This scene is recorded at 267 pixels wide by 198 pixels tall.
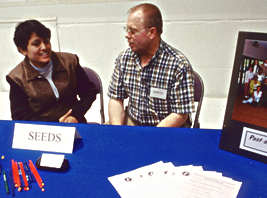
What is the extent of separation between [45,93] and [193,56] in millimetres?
1866

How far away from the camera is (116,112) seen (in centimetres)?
172

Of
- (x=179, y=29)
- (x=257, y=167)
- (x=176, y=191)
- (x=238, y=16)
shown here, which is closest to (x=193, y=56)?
(x=179, y=29)

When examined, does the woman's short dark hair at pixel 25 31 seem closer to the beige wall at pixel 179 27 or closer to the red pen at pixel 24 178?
the red pen at pixel 24 178

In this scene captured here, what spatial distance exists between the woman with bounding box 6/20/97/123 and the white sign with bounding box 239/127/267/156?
102 centimetres

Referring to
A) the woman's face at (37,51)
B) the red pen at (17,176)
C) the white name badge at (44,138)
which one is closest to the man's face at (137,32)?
the woman's face at (37,51)

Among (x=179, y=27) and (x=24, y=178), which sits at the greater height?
(x=179, y=27)

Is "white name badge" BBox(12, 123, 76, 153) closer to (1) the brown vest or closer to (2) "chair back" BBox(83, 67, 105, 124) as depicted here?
(1) the brown vest

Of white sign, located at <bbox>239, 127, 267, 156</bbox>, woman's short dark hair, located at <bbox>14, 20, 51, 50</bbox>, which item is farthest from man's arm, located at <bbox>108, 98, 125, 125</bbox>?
white sign, located at <bbox>239, 127, 267, 156</bbox>

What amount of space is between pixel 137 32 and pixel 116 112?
546 mm

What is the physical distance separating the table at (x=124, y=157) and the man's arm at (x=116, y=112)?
0.47 metres

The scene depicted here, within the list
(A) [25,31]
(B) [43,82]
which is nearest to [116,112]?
(B) [43,82]

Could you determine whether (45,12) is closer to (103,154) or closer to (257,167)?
(103,154)

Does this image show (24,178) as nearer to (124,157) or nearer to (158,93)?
(124,157)

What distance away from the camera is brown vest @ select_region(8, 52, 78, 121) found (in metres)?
1.57
